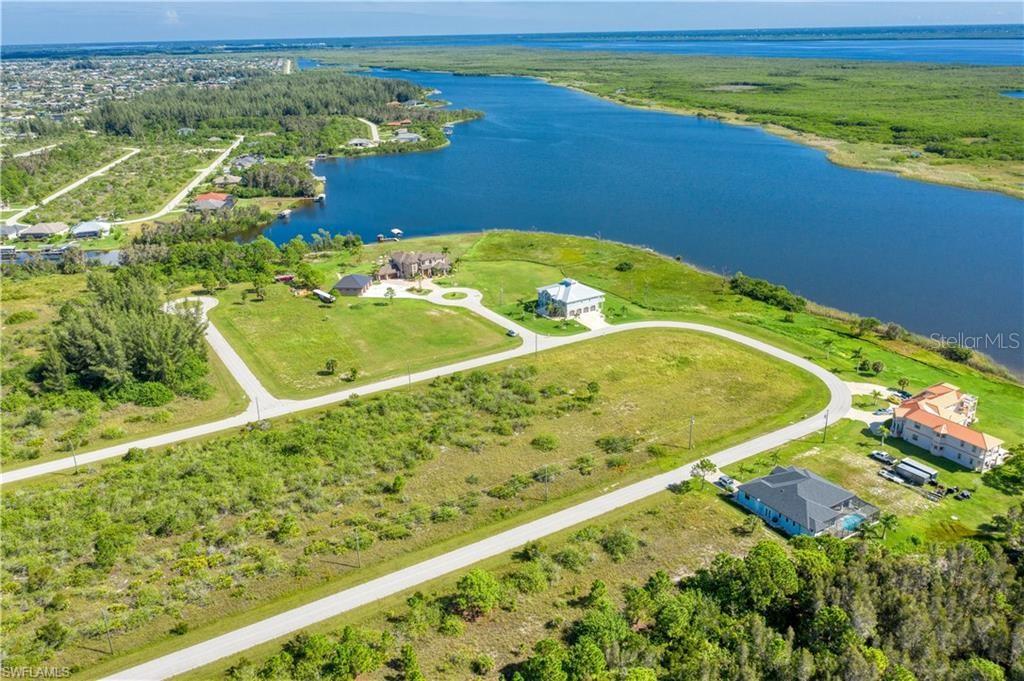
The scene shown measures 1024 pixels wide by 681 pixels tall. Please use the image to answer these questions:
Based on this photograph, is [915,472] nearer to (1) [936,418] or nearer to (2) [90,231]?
(1) [936,418]

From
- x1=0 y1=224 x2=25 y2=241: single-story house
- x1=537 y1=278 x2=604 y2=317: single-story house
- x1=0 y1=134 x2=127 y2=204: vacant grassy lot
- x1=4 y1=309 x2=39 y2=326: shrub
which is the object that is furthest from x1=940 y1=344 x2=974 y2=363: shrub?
x1=0 y1=134 x2=127 y2=204: vacant grassy lot

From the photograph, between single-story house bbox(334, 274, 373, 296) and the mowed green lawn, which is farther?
single-story house bbox(334, 274, 373, 296)

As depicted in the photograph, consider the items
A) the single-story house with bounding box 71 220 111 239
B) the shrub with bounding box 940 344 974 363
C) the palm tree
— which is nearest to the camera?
the palm tree

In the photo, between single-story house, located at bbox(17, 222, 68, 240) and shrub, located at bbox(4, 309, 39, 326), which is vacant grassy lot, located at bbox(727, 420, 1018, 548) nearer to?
shrub, located at bbox(4, 309, 39, 326)

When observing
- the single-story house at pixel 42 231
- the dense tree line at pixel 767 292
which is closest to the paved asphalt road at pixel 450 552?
the dense tree line at pixel 767 292

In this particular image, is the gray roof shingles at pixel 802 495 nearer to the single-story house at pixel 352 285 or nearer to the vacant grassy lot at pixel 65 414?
the vacant grassy lot at pixel 65 414

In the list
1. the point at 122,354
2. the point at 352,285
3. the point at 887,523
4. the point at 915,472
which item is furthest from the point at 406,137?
Result: the point at 887,523
